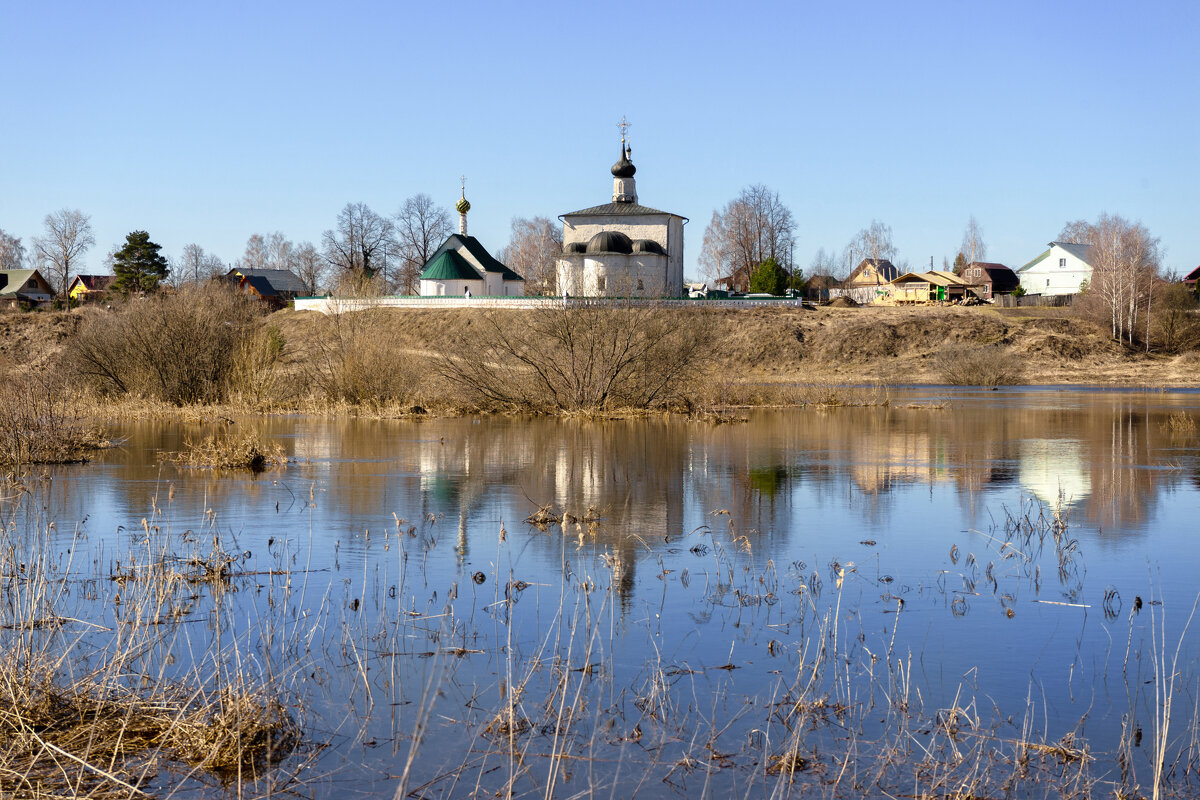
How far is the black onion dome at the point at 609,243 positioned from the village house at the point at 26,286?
54.3 m

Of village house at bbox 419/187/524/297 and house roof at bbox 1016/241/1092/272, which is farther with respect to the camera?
house roof at bbox 1016/241/1092/272

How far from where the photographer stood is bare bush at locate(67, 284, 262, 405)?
3272 cm

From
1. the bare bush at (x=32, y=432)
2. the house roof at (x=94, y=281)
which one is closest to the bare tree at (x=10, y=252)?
the house roof at (x=94, y=281)

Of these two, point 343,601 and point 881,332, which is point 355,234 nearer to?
point 881,332

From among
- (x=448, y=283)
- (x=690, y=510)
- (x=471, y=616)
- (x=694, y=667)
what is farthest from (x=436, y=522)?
(x=448, y=283)

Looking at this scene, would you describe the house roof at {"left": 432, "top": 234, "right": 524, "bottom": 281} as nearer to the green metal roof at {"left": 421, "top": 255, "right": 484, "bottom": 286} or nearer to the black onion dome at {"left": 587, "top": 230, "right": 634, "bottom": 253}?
the green metal roof at {"left": 421, "top": 255, "right": 484, "bottom": 286}

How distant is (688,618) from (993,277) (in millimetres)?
103809

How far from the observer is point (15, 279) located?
104 metres

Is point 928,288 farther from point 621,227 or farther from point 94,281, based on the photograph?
point 94,281

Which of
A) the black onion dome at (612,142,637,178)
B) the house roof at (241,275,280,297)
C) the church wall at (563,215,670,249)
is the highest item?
the black onion dome at (612,142,637,178)

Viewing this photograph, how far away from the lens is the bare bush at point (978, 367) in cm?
5312

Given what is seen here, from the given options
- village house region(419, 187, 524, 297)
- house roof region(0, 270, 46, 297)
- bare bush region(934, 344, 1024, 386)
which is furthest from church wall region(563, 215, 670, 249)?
house roof region(0, 270, 46, 297)

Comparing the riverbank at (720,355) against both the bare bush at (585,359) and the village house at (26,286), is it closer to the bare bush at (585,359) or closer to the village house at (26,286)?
the bare bush at (585,359)

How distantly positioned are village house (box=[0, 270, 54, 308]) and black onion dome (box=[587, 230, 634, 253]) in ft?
178
